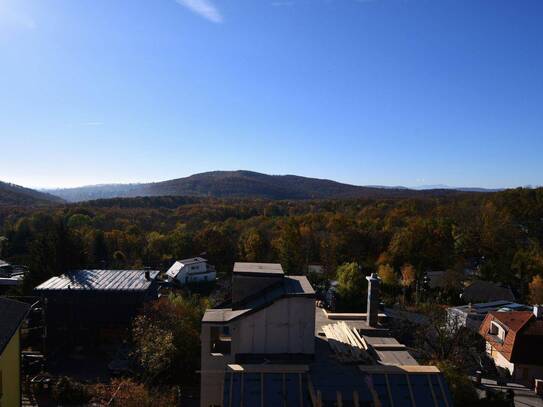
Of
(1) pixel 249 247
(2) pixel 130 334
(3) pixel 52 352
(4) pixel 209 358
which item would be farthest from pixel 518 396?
(1) pixel 249 247

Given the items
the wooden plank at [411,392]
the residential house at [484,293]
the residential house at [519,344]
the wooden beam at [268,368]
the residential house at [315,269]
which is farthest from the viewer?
the residential house at [315,269]

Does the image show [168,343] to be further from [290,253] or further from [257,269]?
[290,253]

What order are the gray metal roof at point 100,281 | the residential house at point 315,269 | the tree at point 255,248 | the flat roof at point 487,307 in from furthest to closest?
1. the tree at point 255,248
2. the residential house at point 315,269
3. the flat roof at point 487,307
4. the gray metal roof at point 100,281

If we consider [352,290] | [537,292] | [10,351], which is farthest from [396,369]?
[537,292]

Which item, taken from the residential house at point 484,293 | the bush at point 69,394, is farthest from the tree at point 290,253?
the bush at point 69,394

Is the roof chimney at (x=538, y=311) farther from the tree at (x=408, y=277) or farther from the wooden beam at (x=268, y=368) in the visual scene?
the wooden beam at (x=268, y=368)
